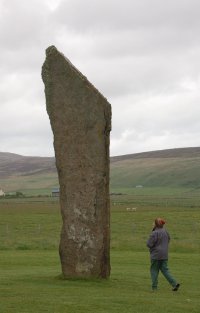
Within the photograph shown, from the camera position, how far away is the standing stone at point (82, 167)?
16.9m

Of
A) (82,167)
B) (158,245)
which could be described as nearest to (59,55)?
(82,167)

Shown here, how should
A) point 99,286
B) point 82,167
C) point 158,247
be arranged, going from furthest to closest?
1. point 82,167
2. point 99,286
3. point 158,247

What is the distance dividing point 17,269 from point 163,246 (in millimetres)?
7258

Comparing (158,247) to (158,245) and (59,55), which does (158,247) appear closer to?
(158,245)

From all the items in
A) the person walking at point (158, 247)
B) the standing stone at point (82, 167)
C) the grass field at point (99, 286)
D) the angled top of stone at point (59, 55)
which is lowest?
the grass field at point (99, 286)

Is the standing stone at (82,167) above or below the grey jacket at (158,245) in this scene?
above

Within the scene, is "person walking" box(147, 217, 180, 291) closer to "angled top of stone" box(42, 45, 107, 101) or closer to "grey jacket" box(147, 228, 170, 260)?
"grey jacket" box(147, 228, 170, 260)

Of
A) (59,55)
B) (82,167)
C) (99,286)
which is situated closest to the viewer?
(99,286)

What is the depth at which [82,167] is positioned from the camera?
1694 cm

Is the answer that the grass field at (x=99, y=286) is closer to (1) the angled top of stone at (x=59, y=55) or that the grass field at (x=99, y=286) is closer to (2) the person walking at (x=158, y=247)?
(2) the person walking at (x=158, y=247)

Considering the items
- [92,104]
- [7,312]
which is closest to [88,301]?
[7,312]

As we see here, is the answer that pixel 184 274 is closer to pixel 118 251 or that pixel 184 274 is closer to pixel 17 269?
pixel 17 269

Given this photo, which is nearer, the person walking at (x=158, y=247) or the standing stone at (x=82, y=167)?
the person walking at (x=158, y=247)

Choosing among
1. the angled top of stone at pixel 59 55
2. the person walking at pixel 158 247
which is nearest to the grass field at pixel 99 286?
the person walking at pixel 158 247
